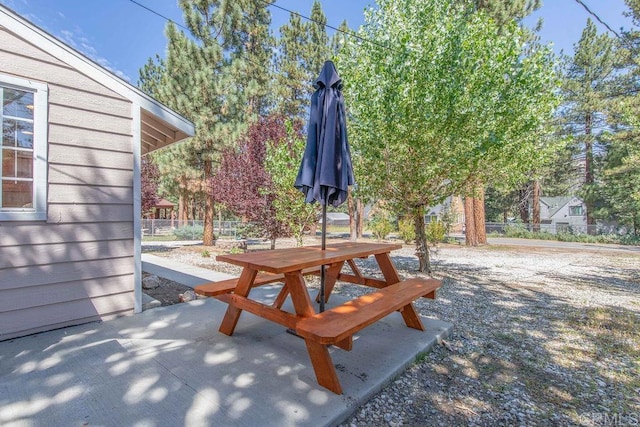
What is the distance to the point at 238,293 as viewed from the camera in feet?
8.96

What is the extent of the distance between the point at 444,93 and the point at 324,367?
14.5 ft

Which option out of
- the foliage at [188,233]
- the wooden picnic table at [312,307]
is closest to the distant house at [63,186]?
the wooden picnic table at [312,307]

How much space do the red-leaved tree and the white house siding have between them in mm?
5105

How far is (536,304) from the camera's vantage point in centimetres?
459

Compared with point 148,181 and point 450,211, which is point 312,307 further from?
point 450,211

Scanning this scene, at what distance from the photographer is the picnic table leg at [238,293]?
2.69m

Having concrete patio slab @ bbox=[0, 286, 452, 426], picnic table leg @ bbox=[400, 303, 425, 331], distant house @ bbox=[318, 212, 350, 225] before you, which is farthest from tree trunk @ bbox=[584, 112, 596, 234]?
distant house @ bbox=[318, 212, 350, 225]

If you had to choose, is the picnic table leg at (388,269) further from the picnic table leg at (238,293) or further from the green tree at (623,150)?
the green tree at (623,150)

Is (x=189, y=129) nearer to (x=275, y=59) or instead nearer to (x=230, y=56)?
(x=230, y=56)

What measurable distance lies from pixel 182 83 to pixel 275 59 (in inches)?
351

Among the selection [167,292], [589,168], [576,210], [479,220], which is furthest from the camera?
[576,210]

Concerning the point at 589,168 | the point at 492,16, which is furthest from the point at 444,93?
the point at 589,168

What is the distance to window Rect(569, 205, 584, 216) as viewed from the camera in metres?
30.9

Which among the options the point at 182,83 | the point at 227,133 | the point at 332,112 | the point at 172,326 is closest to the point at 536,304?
the point at 332,112
